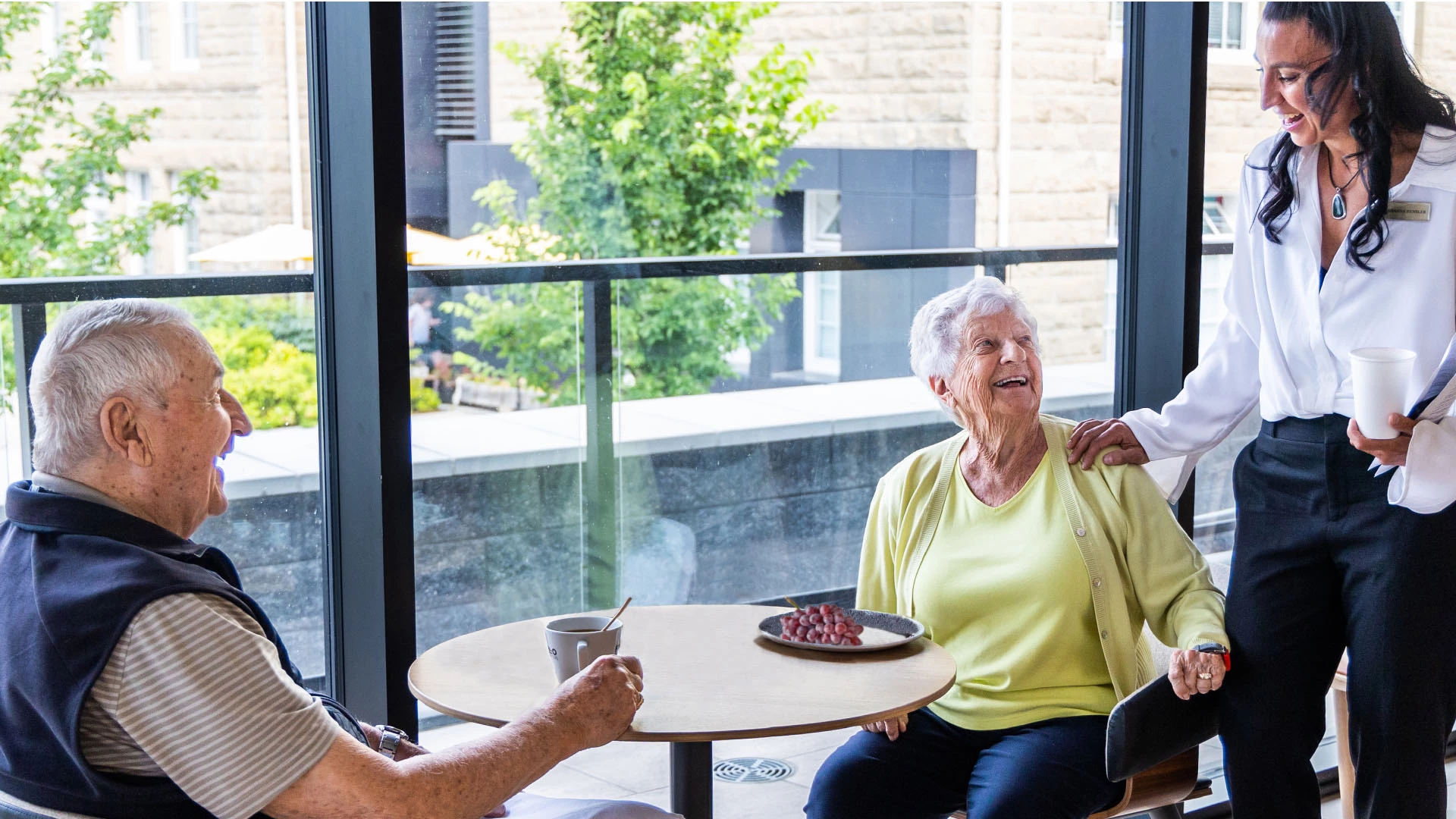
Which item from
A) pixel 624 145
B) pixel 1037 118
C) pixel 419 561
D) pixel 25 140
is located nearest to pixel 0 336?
pixel 25 140

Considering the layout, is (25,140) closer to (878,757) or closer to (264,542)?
(264,542)

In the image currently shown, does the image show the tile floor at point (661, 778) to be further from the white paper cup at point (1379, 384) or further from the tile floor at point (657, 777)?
the white paper cup at point (1379, 384)

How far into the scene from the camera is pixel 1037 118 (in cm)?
405

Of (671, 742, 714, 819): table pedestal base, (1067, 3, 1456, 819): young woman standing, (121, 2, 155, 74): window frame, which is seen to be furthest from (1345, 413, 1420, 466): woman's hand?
(121, 2, 155, 74): window frame

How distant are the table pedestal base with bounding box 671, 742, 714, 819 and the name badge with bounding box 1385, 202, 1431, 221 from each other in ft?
3.95

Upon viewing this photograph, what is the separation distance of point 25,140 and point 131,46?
261mm

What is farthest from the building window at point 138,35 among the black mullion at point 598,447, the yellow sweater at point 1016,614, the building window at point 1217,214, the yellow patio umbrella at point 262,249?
the building window at point 1217,214

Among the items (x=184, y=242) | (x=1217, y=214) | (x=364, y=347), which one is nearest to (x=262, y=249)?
(x=184, y=242)

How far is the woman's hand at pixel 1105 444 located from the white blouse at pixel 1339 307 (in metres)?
0.03

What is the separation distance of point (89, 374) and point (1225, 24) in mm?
2470

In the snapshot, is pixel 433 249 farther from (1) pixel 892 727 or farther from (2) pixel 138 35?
(1) pixel 892 727

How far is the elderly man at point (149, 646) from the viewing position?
131cm

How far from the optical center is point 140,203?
251 centimetres

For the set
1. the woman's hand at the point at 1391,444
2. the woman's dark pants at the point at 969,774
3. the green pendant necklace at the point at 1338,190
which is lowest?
the woman's dark pants at the point at 969,774
